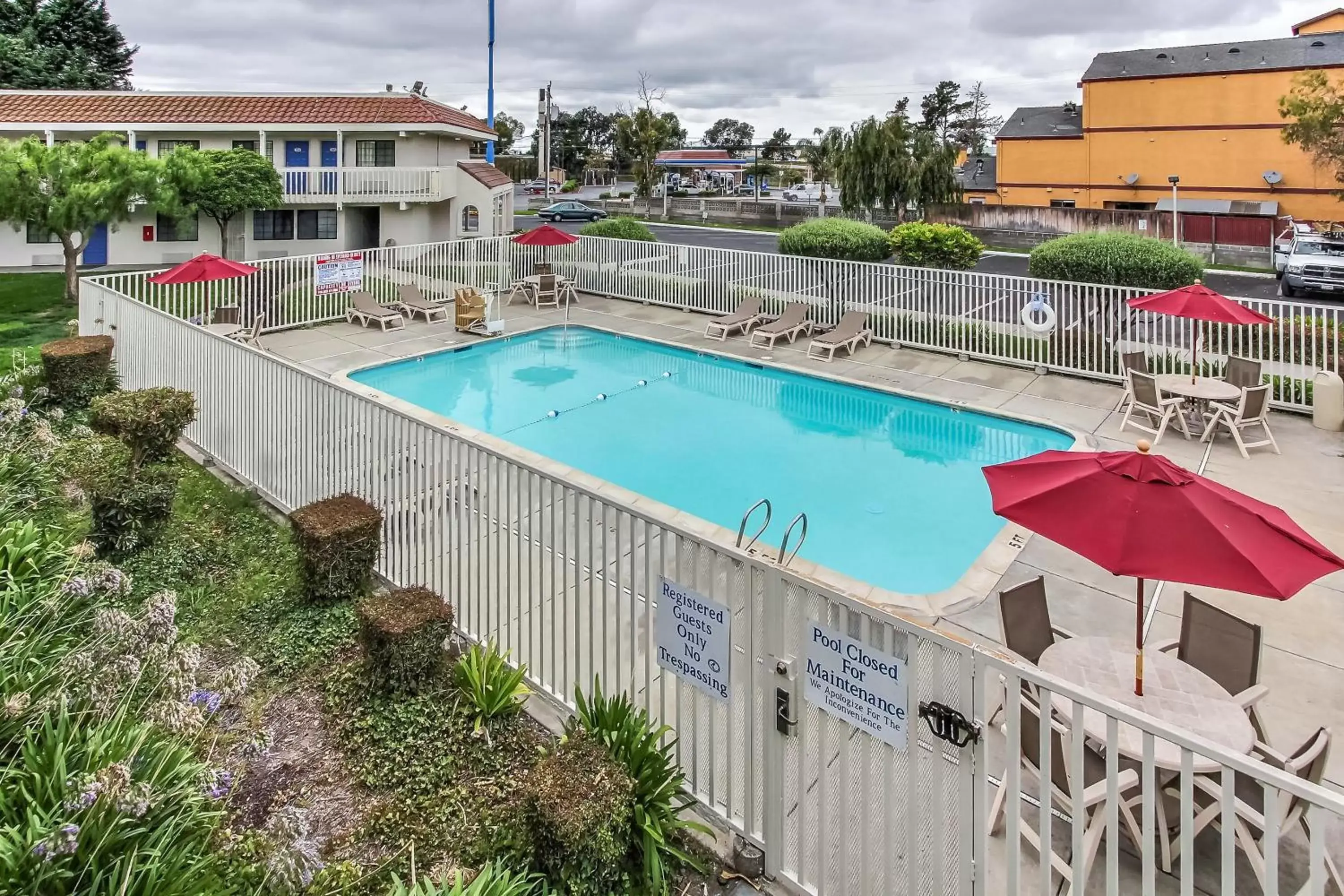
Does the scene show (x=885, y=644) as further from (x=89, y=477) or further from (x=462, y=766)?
(x=89, y=477)

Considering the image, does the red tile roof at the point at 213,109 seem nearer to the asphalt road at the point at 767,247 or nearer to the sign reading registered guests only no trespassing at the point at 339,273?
the asphalt road at the point at 767,247

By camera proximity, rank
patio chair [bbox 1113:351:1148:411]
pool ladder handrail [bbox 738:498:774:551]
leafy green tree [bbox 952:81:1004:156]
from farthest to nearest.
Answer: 1. leafy green tree [bbox 952:81:1004:156]
2. patio chair [bbox 1113:351:1148:411]
3. pool ladder handrail [bbox 738:498:774:551]

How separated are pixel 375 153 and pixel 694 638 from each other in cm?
3000

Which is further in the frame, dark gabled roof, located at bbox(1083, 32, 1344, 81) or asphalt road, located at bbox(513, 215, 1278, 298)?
dark gabled roof, located at bbox(1083, 32, 1344, 81)

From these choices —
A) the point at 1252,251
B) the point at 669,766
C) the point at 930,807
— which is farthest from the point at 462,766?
the point at 1252,251

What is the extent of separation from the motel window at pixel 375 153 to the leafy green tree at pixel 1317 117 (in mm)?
32459

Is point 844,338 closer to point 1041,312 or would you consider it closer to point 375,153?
point 1041,312

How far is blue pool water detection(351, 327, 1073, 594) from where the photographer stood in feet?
30.5

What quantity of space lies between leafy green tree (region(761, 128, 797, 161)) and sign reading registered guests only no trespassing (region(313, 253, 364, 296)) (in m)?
89.4

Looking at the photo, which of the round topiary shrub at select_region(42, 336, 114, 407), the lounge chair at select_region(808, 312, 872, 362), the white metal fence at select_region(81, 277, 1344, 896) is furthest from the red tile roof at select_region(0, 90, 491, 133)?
the white metal fence at select_region(81, 277, 1344, 896)

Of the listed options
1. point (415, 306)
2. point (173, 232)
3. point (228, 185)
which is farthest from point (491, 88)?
point (415, 306)

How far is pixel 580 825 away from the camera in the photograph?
11.0 feet

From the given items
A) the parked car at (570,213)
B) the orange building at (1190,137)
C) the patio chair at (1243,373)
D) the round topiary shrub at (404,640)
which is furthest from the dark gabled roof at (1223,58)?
the round topiary shrub at (404,640)

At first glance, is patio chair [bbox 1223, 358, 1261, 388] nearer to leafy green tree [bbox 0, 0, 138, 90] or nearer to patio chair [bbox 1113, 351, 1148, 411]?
patio chair [bbox 1113, 351, 1148, 411]
